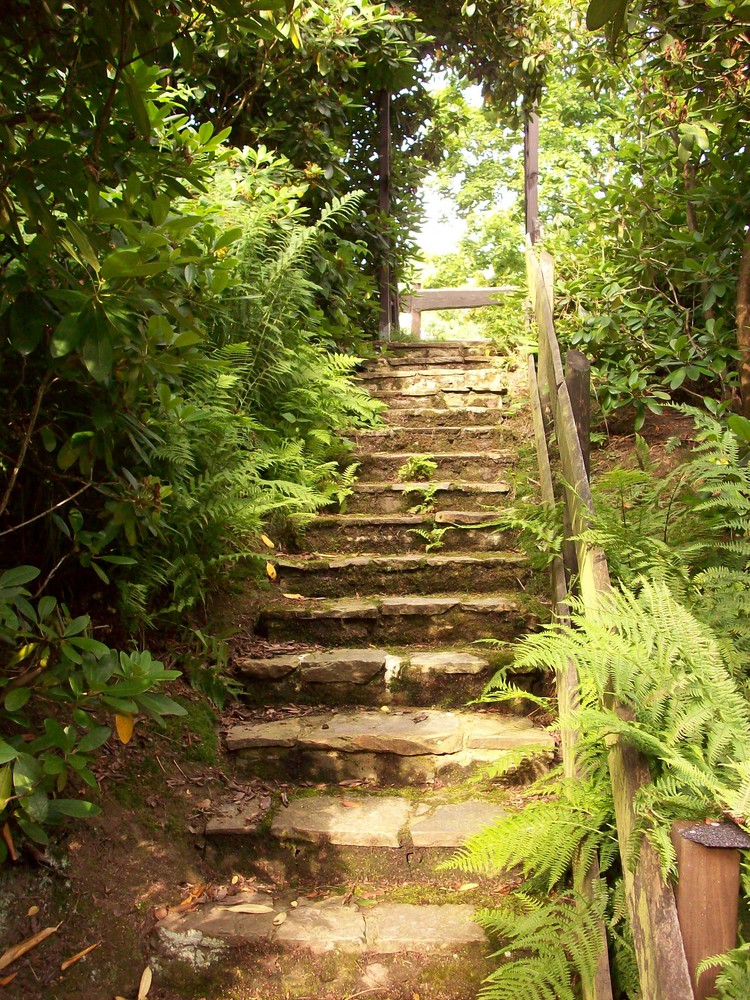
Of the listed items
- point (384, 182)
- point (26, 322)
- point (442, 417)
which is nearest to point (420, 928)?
point (26, 322)

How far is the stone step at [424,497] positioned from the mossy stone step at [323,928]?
2385 millimetres

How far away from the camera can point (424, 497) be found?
4.39m

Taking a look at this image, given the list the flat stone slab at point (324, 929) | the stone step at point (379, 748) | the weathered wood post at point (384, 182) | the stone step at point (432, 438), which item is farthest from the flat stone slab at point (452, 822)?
the weathered wood post at point (384, 182)

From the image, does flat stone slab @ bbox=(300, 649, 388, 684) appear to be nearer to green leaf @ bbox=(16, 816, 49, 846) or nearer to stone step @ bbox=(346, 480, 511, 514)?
stone step @ bbox=(346, 480, 511, 514)

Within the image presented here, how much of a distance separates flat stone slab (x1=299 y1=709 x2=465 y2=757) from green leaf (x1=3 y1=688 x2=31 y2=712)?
1.32 metres

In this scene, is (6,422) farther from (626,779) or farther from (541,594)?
(541,594)

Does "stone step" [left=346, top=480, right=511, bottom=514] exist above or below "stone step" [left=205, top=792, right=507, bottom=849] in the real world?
above

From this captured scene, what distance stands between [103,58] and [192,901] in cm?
234

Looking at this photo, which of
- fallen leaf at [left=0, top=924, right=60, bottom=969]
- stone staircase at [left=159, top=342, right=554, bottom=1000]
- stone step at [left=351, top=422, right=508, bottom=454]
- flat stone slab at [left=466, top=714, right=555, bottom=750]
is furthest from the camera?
stone step at [left=351, top=422, right=508, bottom=454]

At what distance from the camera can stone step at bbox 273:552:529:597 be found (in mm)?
3693

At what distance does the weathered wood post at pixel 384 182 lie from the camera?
26.0ft

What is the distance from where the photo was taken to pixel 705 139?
391 centimetres

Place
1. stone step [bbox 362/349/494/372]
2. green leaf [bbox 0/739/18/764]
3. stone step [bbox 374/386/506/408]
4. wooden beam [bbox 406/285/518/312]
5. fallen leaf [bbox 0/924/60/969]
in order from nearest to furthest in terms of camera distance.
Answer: green leaf [bbox 0/739/18/764] < fallen leaf [bbox 0/924/60/969] < stone step [bbox 374/386/506/408] < stone step [bbox 362/349/494/372] < wooden beam [bbox 406/285/518/312]

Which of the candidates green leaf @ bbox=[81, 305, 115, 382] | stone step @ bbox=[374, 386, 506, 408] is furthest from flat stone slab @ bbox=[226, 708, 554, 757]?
stone step @ bbox=[374, 386, 506, 408]
